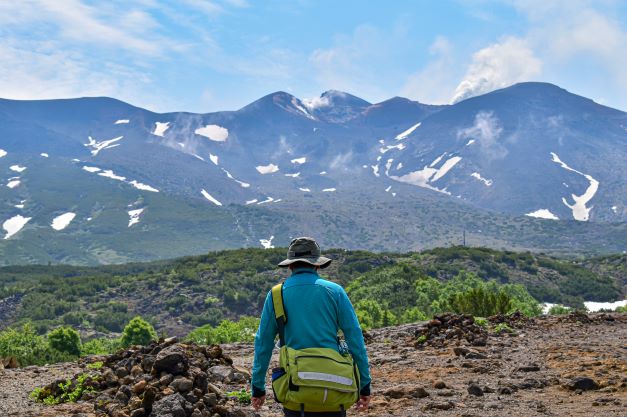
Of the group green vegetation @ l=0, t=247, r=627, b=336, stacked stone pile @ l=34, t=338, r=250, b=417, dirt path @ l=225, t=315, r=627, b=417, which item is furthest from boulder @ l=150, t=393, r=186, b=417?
green vegetation @ l=0, t=247, r=627, b=336

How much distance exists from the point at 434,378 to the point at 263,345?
333 inches

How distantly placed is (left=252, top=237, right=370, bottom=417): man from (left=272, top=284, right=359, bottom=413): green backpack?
3.9 inches

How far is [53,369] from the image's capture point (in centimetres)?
1773

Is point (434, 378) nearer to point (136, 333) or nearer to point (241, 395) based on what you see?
point (241, 395)

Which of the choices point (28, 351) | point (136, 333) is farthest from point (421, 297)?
point (28, 351)

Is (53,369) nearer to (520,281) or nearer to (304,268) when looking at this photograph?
(304,268)

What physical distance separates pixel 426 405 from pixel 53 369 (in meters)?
11.0

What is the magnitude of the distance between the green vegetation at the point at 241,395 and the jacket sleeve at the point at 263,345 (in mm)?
5779

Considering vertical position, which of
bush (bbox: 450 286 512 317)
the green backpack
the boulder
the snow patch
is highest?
the green backpack

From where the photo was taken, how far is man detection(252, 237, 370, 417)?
6004 millimetres

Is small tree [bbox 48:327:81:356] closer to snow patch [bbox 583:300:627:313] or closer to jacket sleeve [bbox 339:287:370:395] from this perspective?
jacket sleeve [bbox 339:287:370:395]

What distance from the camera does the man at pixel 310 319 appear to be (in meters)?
6.00

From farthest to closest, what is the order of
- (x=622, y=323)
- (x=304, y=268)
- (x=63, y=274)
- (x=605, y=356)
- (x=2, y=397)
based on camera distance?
(x=63, y=274)
(x=622, y=323)
(x=605, y=356)
(x=2, y=397)
(x=304, y=268)

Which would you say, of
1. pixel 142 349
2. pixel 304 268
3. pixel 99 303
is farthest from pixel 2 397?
pixel 99 303
